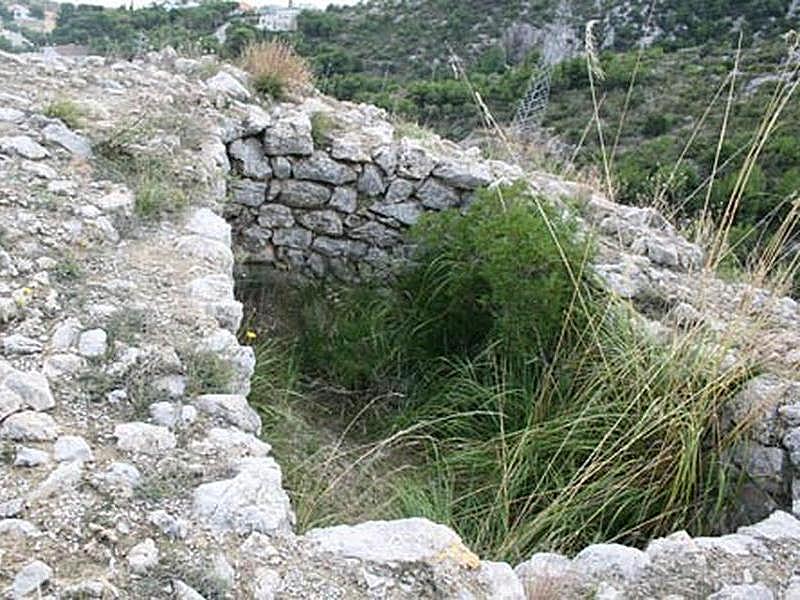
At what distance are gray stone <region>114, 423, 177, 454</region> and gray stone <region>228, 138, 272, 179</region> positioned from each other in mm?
2805

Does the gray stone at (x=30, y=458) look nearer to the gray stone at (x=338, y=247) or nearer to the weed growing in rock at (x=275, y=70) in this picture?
the gray stone at (x=338, y=247)

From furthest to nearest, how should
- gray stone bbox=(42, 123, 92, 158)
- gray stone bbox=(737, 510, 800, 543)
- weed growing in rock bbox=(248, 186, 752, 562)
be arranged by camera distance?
gray stone bbox=(42, 123, 92, 158) < weed growing in rock bbox=(248, 186, 752, 562) < gray stone bbox=(737, 510, 800, 543)

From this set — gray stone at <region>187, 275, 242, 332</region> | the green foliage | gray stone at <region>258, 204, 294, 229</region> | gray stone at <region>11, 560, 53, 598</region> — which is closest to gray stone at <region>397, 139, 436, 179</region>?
gray stone at <region>258, 204, 294, 229</region>

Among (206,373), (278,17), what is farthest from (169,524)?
(278,17)

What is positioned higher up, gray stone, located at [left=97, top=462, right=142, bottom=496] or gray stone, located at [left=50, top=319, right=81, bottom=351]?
gray stone, located at [left=50, top=319, right=81, bottom=351]

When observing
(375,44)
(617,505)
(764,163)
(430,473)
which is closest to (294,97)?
(430,473)

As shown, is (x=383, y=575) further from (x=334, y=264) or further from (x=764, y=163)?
(x=764, y=163)

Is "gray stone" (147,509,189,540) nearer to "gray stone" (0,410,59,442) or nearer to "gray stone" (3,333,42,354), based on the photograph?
"gray stone" (0,410,59,442)

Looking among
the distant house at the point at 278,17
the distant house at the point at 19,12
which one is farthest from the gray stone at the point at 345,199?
the distant house at the point at 278,17

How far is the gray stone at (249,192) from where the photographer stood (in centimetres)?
475

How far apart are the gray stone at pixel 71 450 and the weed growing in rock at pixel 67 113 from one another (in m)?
2.13

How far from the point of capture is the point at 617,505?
9.15 feet

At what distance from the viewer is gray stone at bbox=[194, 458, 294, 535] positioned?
182 centimetres

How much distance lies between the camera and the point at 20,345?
2234 millimetres
